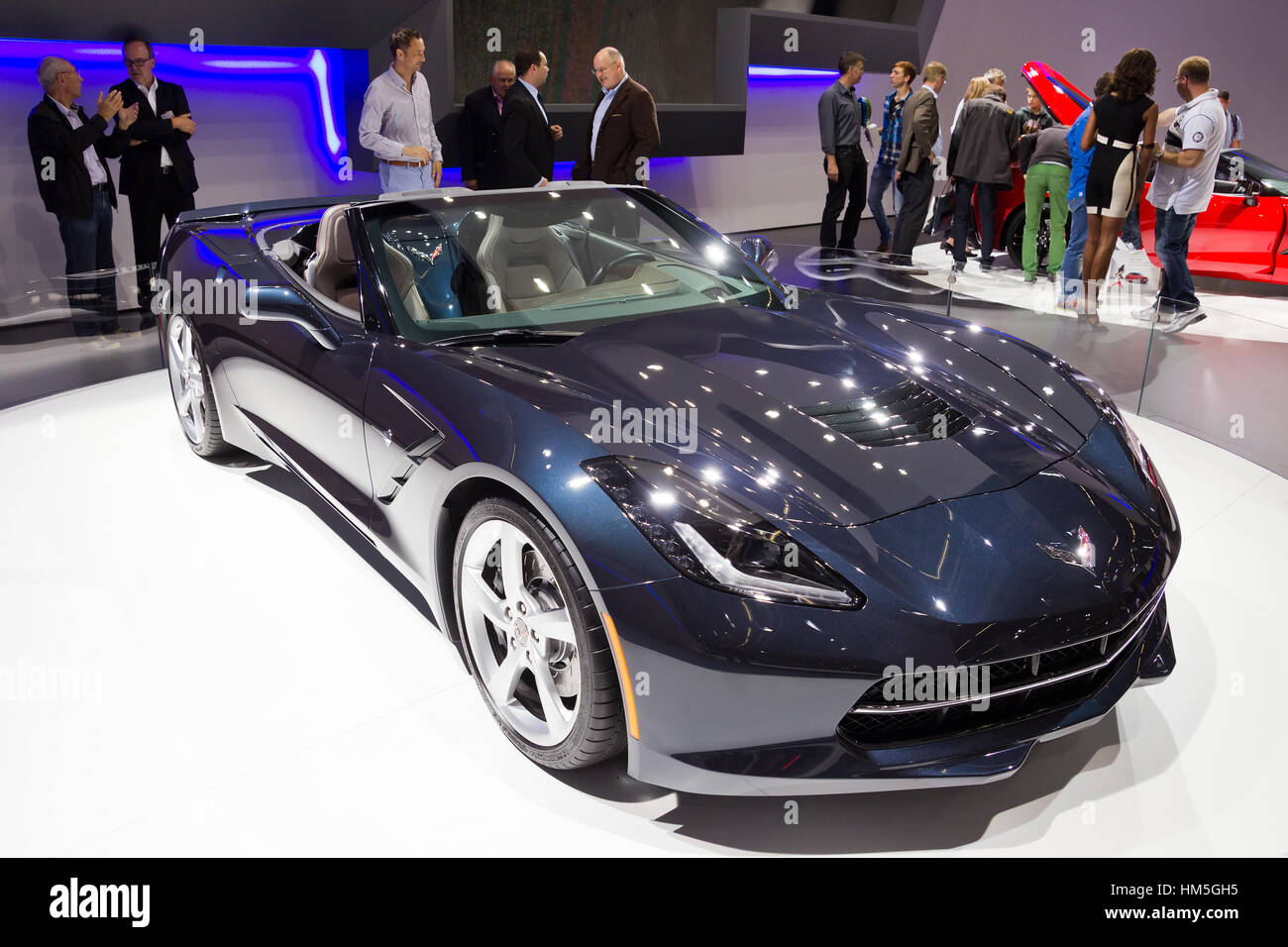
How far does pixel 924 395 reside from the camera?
248 cm

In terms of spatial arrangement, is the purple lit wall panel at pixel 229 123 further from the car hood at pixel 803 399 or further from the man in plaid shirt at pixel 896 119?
the car hood at pixel 803 399

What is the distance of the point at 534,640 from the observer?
2.19 meters

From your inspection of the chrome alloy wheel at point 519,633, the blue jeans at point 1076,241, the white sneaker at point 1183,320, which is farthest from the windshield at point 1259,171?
the chrome alloy wheel at point 519,633

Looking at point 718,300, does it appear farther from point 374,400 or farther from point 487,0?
point 487,0

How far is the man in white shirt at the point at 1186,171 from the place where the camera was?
6254mm

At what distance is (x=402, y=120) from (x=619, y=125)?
152cm

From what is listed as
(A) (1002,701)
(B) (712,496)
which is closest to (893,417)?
(B) (712,496)

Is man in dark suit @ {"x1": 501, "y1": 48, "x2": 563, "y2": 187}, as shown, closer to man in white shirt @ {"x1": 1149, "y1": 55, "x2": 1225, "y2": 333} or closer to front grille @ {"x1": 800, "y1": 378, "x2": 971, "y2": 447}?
man in white shirt @ {"x1": 1149, "y1": 55, "x2": 1225, "y2": 333}

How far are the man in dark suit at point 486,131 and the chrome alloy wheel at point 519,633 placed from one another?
17.0 feet

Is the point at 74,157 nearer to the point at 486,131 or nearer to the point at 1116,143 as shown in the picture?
the point at 486,131

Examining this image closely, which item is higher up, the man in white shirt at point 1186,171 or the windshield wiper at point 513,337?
the man in white shirt at point 1186,171
